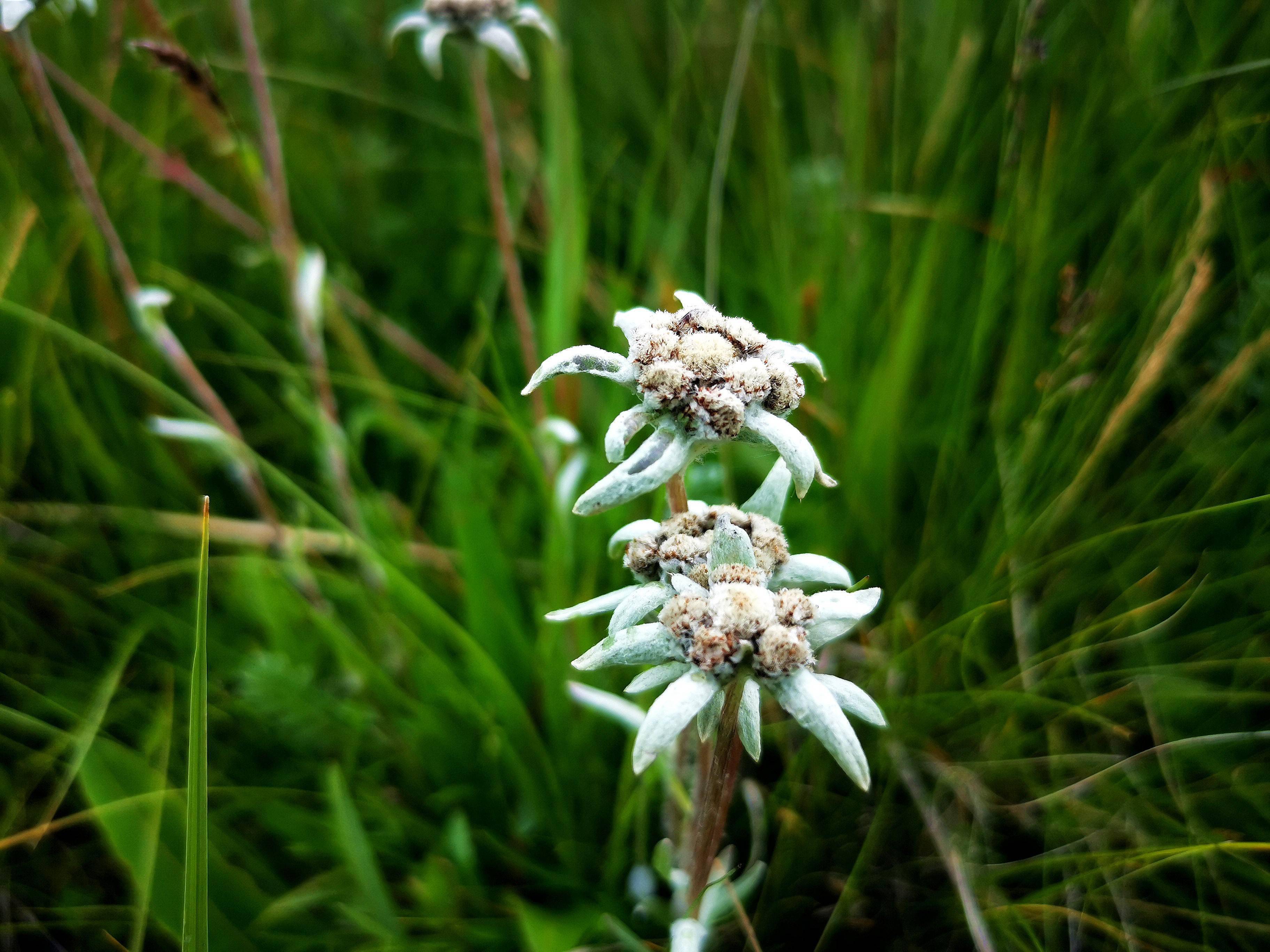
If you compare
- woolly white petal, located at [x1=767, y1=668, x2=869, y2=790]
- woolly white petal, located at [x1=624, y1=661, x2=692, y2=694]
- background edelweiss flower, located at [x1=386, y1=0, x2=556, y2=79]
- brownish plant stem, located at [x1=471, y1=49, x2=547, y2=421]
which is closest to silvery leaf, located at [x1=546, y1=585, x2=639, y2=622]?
woolly white petal, located at [x1=624, y1=661, x2=692, y2=694]

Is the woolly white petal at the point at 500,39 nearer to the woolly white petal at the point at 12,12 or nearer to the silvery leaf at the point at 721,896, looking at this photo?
the woolly white petal at the point at 12,12

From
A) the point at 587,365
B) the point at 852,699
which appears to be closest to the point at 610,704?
the point at 852,699

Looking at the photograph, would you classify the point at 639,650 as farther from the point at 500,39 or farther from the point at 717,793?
the point at 500,39

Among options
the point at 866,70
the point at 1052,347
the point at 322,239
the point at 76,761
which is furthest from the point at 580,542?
the point at 866,70

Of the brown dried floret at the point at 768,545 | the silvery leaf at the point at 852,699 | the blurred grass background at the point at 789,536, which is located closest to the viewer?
the silvery leaf at the point at 852,699

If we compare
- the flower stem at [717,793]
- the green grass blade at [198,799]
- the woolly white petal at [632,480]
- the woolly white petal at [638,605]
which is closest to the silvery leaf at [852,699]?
the flower stem at [717,793]

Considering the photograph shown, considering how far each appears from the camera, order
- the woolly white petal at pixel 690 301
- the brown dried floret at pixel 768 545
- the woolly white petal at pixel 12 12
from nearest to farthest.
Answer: the brown dried floret at pixel 768 545, the woolly white petal at pixel 690 301, the woolly white petal at pixel 12 12

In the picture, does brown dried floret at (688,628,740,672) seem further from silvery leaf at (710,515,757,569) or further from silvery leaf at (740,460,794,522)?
silvery leaf at (740,460,794,522)
